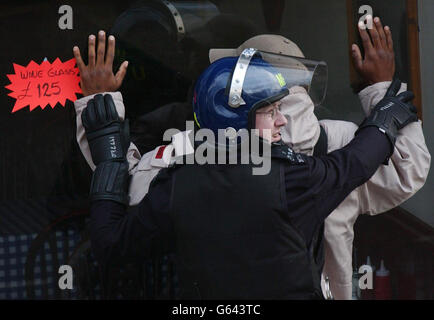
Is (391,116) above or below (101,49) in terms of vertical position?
below

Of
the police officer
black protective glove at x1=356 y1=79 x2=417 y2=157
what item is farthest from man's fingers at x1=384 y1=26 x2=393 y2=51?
the police officer

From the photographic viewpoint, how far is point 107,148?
2418 millimetres

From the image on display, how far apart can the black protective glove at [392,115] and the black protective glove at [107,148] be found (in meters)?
0.82

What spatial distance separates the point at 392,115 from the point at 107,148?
984 millimetres

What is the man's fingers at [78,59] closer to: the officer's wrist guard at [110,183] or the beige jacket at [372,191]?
the officer's wrist guard at [110,183]

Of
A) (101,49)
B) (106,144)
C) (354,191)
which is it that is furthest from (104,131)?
(354,191)

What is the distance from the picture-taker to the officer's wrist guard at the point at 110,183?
231 cm

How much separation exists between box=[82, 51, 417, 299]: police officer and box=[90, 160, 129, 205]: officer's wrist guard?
0.11 m

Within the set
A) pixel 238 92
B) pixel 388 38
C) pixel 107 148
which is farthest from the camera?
pixel 388 38

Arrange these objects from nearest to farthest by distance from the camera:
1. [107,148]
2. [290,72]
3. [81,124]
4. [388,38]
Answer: [290,72] < [107,148] < [81,124] < [388,38]

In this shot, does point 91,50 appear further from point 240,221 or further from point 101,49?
point 240,221

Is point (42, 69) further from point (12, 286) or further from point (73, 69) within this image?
point (12, 286)

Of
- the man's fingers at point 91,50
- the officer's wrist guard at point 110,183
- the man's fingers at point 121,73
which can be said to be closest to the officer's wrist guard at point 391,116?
the officer's wrist guard at point 110,183
